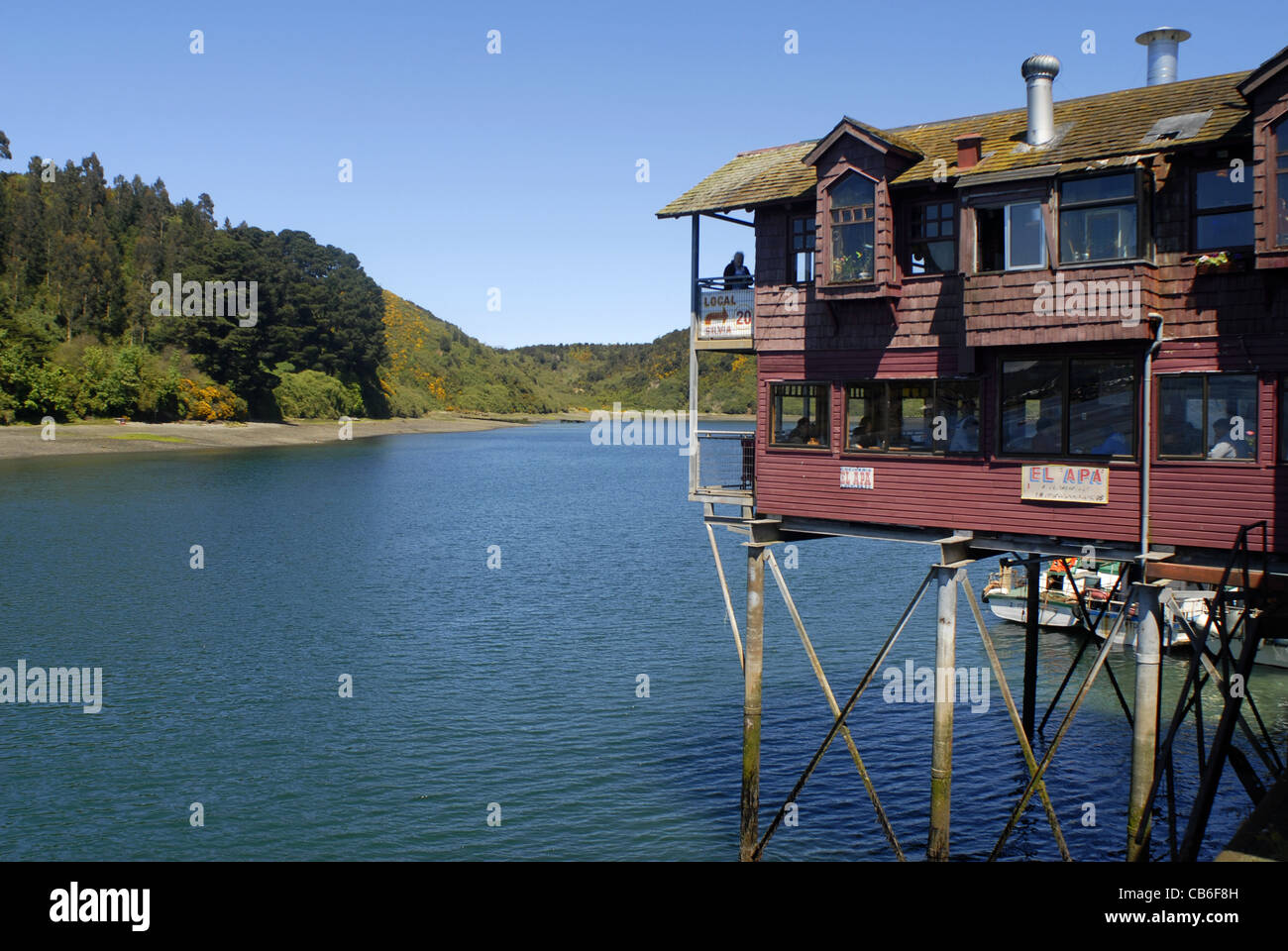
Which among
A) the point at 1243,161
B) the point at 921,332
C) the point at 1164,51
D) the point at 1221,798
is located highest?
the point at 1164,51

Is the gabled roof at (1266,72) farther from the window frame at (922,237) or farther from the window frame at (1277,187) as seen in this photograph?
the window frame at (922,237)

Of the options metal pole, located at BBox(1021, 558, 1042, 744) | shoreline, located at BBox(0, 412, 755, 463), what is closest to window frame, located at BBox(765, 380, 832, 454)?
metal pole, located at BBox(1021, 558, 1042, 744)

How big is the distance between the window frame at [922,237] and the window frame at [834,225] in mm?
746

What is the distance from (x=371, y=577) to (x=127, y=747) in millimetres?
26451

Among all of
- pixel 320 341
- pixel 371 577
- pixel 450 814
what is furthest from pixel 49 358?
pixel 450 814

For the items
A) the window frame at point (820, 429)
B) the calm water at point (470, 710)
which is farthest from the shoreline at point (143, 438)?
the window frame at point (820, 429)

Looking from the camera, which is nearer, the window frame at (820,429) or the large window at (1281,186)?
the large window at (1281,186)

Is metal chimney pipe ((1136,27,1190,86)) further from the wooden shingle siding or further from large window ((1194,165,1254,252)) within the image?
the wooden shingle siding

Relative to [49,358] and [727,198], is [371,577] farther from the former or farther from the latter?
[49,358]

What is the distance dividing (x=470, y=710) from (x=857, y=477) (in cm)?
1621

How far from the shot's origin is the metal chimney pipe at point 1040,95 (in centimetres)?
2119

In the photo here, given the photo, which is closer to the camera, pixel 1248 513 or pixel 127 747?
pixel 1248 513

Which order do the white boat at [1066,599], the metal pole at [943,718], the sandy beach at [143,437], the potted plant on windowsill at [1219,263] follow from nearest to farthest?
the potted plant on windowsill at [1219,263] < the metal pole at [943,718] < the white boat at [1066,599] < the sandy beach at [143,437]
